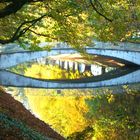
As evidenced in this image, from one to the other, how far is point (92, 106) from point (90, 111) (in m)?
1.24

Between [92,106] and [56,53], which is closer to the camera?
[92,106]

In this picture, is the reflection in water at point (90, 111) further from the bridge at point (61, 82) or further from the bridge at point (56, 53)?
the bridge at point (56, 53)

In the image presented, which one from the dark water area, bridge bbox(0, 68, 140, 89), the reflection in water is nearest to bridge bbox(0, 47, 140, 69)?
bridge bbox(0, 68, 140, 89)

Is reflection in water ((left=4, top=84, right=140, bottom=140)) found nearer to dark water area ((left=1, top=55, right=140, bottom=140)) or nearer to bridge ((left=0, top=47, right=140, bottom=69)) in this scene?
dark water area ((left=1, top=55, right=140, bottom=140))

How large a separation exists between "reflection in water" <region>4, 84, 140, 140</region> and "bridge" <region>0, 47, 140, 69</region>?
127 inches

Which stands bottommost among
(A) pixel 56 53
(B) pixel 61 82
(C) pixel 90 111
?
(C) pixel 90 111

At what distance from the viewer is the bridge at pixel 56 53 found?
45406 millimetres

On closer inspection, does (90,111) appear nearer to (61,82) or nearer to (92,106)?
(92,106)

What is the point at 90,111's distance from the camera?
33.3 m

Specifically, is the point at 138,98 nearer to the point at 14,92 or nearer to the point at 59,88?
the point at 59,88

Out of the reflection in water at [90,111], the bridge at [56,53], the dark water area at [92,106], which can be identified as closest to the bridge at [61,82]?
the dark water area at [92,106]

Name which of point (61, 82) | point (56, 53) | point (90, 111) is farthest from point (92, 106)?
point (56, 53)

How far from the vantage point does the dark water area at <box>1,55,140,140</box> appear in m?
27.5

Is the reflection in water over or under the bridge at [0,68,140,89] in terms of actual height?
under
